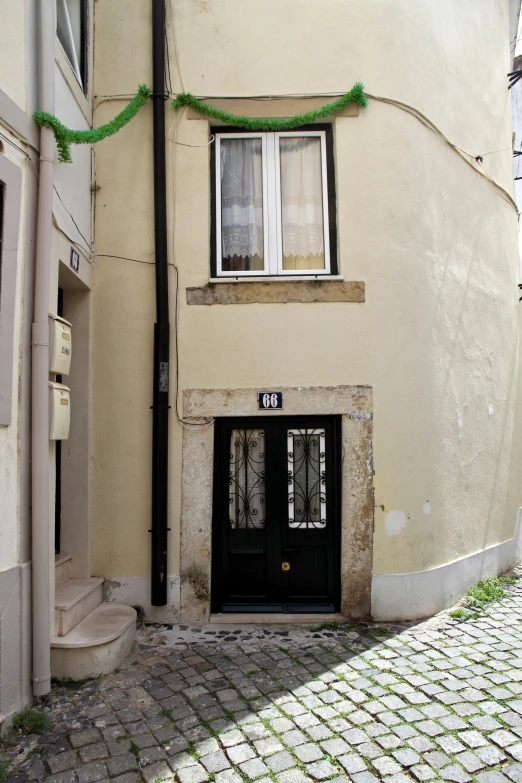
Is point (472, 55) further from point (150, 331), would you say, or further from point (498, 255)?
point (150, 331)

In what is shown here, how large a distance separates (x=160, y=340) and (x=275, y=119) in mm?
2467

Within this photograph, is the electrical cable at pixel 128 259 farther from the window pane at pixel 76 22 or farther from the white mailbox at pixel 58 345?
the window pane at pixel 76 22

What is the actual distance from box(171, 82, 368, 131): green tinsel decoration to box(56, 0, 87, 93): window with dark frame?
0.91 meters

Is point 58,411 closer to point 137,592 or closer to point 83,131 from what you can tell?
point 137,592

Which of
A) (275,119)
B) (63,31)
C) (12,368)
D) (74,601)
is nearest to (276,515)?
(74,601)

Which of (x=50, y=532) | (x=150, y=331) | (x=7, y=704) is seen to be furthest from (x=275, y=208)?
(x=7, y=704)

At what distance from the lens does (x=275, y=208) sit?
231 inches

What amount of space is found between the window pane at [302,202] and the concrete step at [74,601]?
11.6 ft

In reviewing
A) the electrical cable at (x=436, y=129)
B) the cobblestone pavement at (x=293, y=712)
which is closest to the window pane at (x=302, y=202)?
the electrical cable at (x=436, y=129)

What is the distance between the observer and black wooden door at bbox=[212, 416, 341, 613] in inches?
222

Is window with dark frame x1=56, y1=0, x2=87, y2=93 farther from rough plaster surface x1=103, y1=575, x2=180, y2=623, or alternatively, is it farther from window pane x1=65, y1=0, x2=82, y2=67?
rough plaster surface x1=103, y1=575, x2=180, y2=623

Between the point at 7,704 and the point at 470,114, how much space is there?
7313mm

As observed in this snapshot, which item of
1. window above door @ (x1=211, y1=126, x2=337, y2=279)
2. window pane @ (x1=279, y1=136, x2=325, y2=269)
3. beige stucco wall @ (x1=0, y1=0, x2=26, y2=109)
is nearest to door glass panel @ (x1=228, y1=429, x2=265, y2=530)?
Answer: window above door @ (x1=211, y1=126, x2=337, y2=279)

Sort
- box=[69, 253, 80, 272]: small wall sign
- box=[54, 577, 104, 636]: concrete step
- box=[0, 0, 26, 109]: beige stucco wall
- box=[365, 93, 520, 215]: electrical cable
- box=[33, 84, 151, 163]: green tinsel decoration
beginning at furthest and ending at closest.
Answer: box=[365, 93, 520, 215]: electrical cable → box=[69, 253, 80, 272]: small wall sign → box=[54, 577, 104, 636]: concrete step → box=[33, 84, 151, 163]: green tinsel decoration → box=[0, 0, 26, 109]: beige stucco wall
